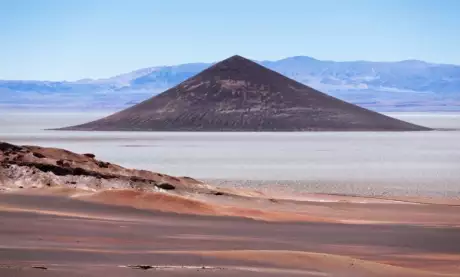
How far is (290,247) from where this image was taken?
975 centimetres

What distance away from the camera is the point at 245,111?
73812 mm

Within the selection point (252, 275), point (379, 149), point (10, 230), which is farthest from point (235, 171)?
point (252, 275)

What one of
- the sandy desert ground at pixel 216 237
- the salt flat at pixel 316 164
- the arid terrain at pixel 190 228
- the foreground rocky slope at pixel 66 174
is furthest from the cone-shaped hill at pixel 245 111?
the sandy desert ground at pixel 216 237

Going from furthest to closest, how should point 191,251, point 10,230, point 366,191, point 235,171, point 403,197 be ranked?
1. point 235,171
2. point 366,191
3. point 403,197
4. point 10,230
5. point 191,251

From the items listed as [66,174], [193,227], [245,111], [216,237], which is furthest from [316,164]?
[245,111]

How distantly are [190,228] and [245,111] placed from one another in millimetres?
62824

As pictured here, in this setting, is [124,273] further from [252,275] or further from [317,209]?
[317,209]

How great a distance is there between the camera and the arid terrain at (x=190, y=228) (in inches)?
297

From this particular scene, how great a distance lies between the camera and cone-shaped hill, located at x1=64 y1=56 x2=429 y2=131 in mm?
71062

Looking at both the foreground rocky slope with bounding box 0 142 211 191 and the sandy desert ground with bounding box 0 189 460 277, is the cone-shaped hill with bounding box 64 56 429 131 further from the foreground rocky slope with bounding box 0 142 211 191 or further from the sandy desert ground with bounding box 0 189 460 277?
the sandy desert ground with bounding box 0 189 460 277

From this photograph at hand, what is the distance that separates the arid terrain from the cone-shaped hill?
52.6 m

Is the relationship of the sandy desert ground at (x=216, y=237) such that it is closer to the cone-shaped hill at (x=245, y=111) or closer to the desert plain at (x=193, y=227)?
the desert plain at (x=193, y=227)

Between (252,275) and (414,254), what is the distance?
339cm

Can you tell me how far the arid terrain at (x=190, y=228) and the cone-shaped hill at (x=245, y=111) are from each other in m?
52.6
